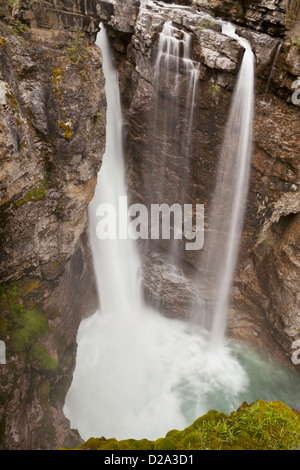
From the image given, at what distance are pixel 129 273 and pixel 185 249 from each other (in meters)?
2.66

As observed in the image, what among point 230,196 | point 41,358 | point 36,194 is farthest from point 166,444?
point 230,196

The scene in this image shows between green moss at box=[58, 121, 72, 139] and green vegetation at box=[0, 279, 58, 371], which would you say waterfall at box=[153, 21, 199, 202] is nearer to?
green moss at box=[58, 121, 72, 139]

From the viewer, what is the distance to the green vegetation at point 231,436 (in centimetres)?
393

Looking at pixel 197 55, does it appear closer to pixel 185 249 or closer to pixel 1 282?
pixel 185 249

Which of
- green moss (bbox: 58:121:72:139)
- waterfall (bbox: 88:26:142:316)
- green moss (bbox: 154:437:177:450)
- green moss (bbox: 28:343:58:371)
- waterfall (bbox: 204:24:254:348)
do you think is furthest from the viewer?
waterfall (bbox: 88:26:142:316)

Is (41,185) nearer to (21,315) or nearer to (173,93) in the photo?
(21,315)

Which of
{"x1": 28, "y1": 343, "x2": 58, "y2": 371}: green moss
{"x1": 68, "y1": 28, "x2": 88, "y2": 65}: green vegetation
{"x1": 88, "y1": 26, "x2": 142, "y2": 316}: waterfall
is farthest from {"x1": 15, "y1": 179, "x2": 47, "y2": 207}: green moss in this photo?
{"x1": 28, "y1": 343, "x2": 58, "y2": 371}: green moss

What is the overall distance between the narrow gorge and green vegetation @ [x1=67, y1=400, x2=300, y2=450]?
3663 mm

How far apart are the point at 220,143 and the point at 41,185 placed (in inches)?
240

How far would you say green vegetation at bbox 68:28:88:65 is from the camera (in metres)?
7.12

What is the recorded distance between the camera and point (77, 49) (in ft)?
23.7

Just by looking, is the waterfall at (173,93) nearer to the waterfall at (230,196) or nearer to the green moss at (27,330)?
the waterfall at (230,196)

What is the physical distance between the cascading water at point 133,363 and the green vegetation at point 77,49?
2656mm
